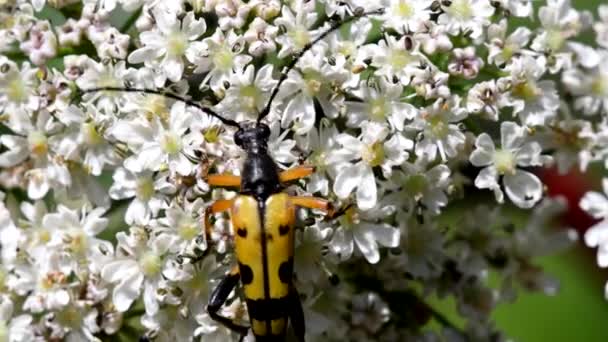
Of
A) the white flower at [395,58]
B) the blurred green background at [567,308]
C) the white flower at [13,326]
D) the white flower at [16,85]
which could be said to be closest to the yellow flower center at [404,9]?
the white flower at [395,58]

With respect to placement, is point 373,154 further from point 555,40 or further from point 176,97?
point 555,40

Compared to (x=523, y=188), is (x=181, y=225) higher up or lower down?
higher up

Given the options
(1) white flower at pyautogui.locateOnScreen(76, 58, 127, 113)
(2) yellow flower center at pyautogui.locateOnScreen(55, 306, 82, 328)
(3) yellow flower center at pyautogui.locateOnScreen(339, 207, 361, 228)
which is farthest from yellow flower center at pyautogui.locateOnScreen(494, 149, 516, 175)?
(2) yellow flower center at pyautogui.locateOnScreen(55, 306, 82, 328)

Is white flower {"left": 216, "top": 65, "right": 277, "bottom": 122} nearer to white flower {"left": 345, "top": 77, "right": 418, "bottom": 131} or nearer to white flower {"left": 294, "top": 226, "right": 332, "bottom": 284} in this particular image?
white flower {"left": 345, "top": 77, "right": 418, "bottom": 131}

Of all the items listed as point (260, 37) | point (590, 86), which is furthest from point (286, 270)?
point (590, 86)

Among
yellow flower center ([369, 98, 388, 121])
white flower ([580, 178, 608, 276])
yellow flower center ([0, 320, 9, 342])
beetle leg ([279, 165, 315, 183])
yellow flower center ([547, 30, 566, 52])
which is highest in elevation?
yellow flower center ([369, 98, 388, 121])

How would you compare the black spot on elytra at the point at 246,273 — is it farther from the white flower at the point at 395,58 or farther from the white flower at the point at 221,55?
the white flower at the point at 395,58
